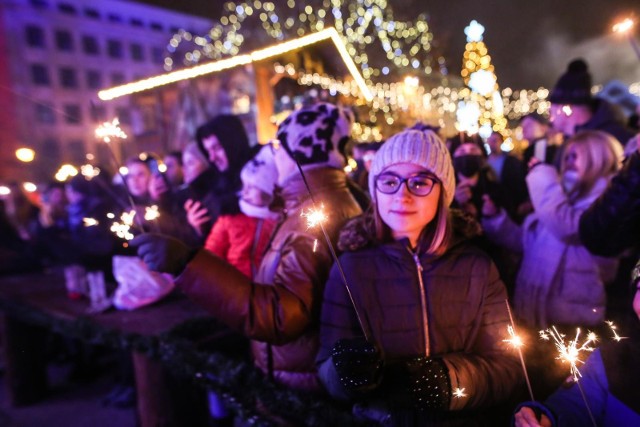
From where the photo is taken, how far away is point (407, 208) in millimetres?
1831

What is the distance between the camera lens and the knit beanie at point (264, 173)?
2.72 m

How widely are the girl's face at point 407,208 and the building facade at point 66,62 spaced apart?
3555 cm

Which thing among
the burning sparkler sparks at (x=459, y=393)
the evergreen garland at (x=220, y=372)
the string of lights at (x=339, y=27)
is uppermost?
the string of lights at (x=339, y=27)

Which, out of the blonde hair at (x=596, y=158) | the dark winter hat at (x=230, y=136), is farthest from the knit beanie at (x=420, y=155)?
the dark winter hat at (x=230, y=136)

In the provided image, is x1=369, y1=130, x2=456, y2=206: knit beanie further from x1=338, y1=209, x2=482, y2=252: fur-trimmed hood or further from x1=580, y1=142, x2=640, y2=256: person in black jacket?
x1=580, y1=142, x2=640, y2=256: person in black jacket

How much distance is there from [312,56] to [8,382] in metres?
9.57

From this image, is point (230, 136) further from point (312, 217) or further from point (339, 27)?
point (339, 27)

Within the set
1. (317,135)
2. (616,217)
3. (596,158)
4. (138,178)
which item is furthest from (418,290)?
(138,178)

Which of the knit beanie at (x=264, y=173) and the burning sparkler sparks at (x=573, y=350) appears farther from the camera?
the knit beanie at (x=264, y=173)

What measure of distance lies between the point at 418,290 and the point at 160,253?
1.11 metres

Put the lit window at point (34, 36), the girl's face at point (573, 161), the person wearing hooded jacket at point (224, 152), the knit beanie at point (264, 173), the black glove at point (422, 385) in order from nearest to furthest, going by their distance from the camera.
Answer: the black glove at point (422, 385), the knit beanie at point (264, 173), the girl's face at point (573, 161), the person wearing hooded jacket at point (224, 152), the lit window at point (34, 36)

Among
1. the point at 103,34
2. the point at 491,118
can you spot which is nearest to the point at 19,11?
the point at 103,34

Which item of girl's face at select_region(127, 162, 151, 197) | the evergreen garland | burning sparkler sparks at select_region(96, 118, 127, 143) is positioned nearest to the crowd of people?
the evergreen garland

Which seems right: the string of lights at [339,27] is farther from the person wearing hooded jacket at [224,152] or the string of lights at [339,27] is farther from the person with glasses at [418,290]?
the person with glasses at [418,290]
